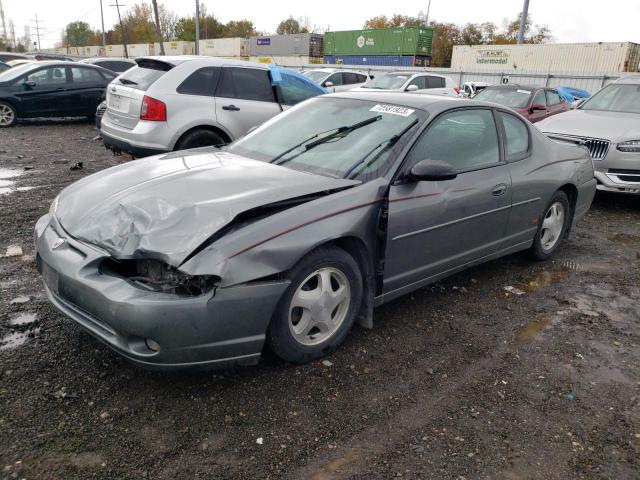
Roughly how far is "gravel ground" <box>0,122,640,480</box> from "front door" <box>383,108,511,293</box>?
1.50 ft

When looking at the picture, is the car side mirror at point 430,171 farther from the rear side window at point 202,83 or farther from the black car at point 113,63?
the black car at point 113,63

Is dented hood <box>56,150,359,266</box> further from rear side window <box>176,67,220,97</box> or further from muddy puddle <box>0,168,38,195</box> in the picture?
muddy puddle <box>0,168,38,195</box>

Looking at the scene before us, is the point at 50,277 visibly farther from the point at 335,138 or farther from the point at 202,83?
the point at 202,83

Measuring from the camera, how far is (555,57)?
35469mm

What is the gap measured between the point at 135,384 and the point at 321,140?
2.05 meters

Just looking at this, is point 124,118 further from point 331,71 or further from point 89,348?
point 331,71

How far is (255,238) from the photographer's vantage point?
2684 millimetres

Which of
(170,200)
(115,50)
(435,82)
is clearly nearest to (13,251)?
(170,200)

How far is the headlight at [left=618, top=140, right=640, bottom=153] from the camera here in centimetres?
695

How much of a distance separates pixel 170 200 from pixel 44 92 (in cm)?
1174

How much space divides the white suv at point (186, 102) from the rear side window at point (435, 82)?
9.10 meters

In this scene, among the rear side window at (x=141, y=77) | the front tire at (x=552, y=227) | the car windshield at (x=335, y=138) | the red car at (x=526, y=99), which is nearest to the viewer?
the car windshield at (x=335, y=138)

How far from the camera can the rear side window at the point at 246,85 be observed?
7301mm

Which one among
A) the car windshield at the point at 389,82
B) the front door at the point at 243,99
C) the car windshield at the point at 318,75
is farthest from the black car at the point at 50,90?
the front door at the point at 243,99
